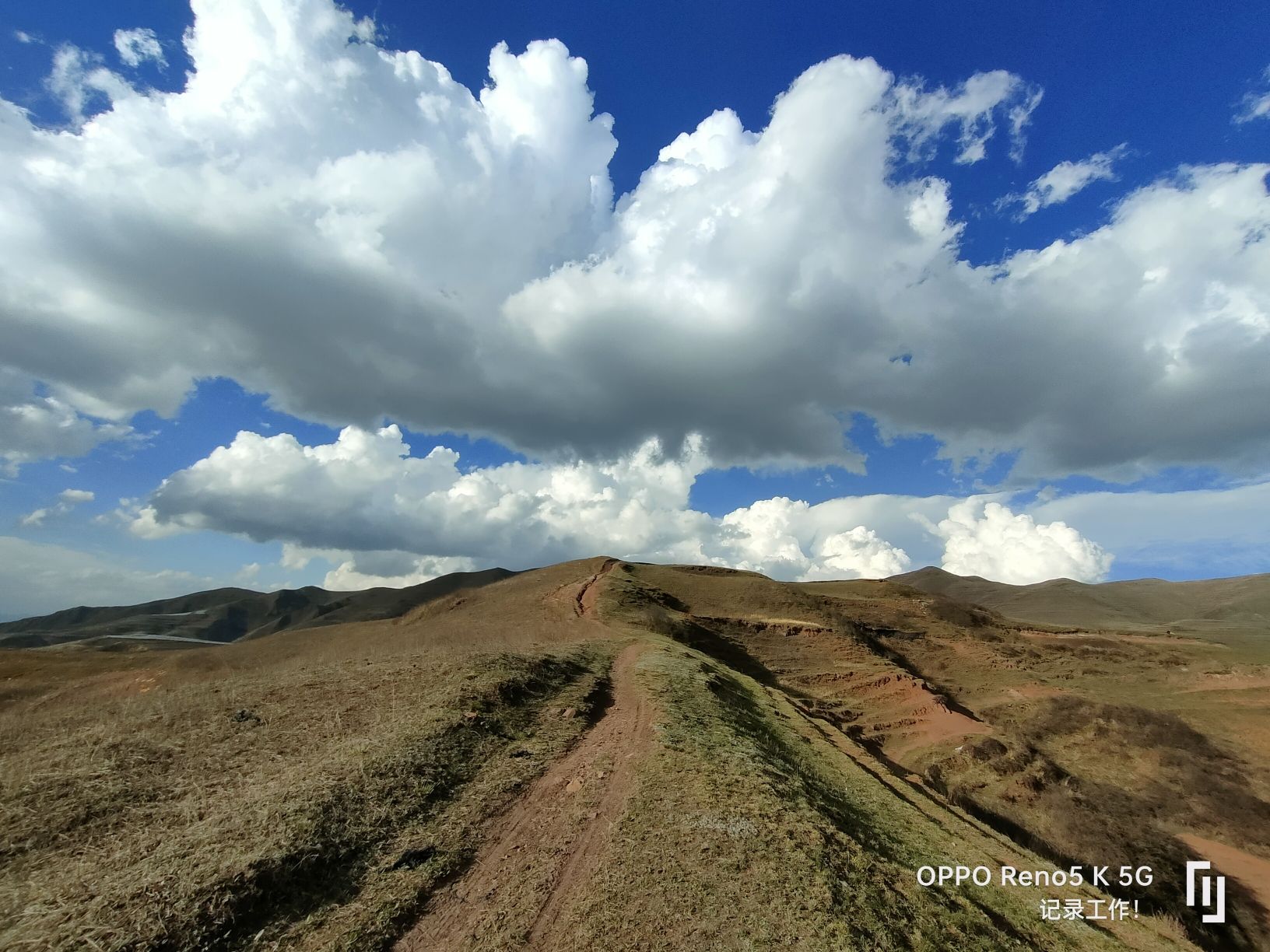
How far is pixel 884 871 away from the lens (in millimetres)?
9969

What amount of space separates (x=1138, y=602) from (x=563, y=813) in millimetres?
223268

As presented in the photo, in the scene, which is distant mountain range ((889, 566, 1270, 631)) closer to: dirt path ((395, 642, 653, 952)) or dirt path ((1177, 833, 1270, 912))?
dirt path ((1177, 833, 1270, 912))

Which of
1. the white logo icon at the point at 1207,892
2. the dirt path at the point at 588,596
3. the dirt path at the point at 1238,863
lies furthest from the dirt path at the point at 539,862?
the dirt path at the point at 588,596

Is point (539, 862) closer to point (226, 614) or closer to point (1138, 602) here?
point (226, 614)

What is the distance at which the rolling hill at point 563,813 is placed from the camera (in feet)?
26.0

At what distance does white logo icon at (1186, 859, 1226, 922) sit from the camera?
17812 mm

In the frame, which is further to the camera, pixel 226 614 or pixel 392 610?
pixel 226 614

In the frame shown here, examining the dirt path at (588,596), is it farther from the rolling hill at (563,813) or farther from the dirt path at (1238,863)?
the dirt path at (1238,863)

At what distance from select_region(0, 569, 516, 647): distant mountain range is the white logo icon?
303 ft

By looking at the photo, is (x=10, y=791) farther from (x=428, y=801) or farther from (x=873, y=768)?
(x=873, y=768)

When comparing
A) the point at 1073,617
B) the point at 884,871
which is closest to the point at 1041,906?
the point at 884,871

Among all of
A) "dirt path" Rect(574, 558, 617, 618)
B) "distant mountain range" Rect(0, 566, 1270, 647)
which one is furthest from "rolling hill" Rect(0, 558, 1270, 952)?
"distant mountain range" Rect(0, 566, 1270, 647)

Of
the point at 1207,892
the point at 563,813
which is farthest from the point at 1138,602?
the point at 563,813

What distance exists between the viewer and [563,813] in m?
11.4
